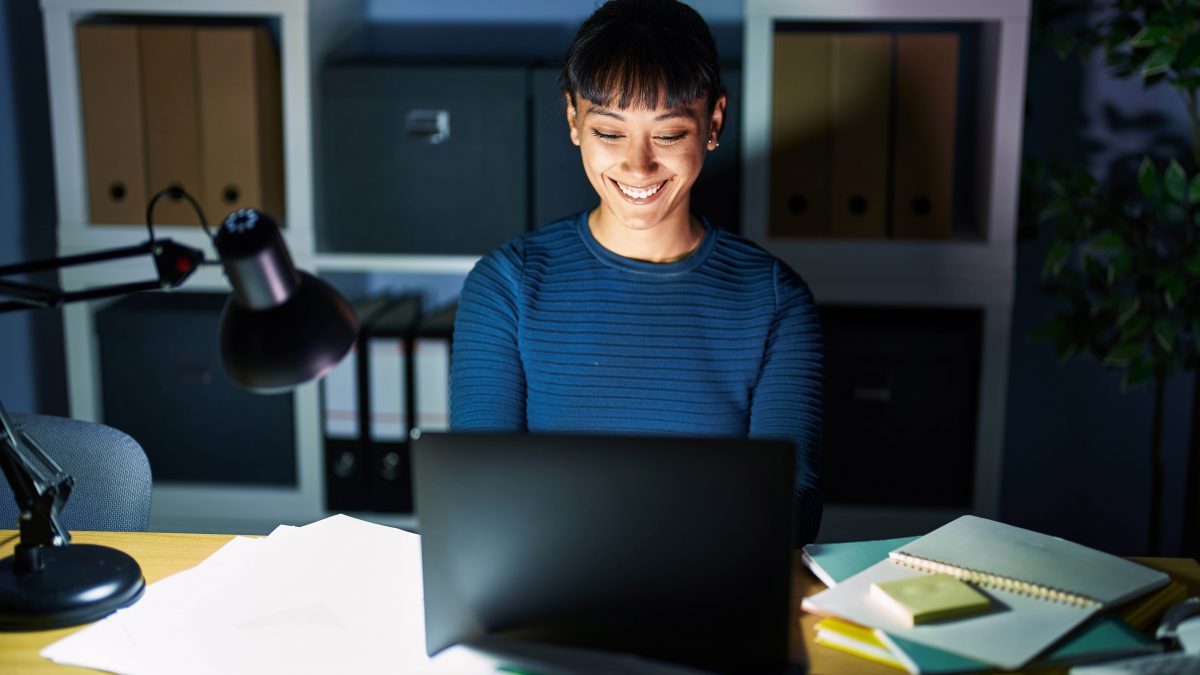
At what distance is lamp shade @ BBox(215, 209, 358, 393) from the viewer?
3.05ft

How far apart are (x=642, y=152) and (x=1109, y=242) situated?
98 cm

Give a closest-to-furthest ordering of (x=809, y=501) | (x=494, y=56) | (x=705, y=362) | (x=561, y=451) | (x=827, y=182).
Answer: (x=561, y=451), (x=809, y=501), (x=705, y=362), (x=827, y=182), (x=494, y=56)

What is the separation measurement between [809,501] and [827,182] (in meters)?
0.94

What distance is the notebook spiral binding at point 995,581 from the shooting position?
3.48 ft

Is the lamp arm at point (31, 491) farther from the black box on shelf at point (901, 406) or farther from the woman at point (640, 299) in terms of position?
the black box on shelf at point (901, 406)

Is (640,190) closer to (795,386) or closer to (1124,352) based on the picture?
(795,386)

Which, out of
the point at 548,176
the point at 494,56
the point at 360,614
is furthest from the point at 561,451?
the point at 494,56

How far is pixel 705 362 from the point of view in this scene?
155 cm

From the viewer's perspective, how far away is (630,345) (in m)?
1.56

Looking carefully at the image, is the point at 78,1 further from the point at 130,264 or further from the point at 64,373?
the point at 64,373

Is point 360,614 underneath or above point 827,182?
underneath

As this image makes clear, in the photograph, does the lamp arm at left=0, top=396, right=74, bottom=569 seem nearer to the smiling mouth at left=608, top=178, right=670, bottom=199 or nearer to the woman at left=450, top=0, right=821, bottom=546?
the woman at left=450, top=0, right=821, bottom=546

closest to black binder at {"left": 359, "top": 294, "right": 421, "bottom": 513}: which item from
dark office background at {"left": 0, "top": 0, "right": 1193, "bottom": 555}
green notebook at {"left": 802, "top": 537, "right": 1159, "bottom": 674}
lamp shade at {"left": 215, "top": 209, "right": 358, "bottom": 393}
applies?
dark office background at {"left": 0, "top": 0, "right": 1193, "bottom": 555}

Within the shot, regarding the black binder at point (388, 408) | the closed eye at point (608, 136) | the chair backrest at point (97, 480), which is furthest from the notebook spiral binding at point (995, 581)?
the black binder at point (388, 408)
